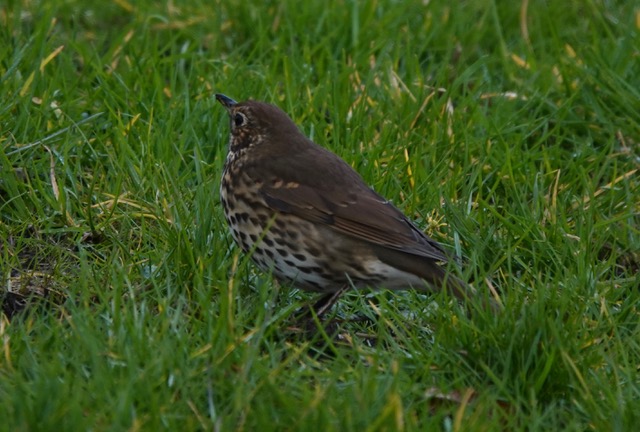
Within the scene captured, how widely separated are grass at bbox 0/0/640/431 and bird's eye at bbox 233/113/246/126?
0.31 m

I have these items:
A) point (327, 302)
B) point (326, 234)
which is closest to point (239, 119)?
point (326, 234)

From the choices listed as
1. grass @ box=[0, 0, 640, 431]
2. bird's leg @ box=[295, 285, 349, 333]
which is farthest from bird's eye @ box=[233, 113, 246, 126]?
bird's leg @ box=[295, 285, 349, 333]

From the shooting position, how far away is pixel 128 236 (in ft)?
16.9

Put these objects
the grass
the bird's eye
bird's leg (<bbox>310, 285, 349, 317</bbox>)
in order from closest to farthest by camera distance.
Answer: the grass → bird's leg (<bbox>310, 285, 349, 317</bbox>) → the bird's eye

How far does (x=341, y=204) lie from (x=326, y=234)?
0.48ft

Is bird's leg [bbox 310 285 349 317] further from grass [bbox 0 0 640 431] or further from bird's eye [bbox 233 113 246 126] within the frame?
bird's eye [bbox 233 113 246 126]

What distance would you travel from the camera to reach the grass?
3.82m

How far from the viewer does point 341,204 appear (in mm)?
Answer: 4848

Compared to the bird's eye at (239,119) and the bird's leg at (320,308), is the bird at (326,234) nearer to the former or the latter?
the bird's leg at (320,308)

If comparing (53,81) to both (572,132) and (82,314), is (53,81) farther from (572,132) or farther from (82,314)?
(572,132)

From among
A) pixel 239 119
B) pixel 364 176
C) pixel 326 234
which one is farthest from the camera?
pixel 364 176

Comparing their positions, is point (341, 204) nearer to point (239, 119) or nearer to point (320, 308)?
point (320, 308)

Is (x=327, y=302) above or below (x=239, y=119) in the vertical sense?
below

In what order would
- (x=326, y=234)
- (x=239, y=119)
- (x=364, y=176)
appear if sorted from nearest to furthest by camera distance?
(x=326, y=234) < (x=239, y=119) < (x=364, y=176)
